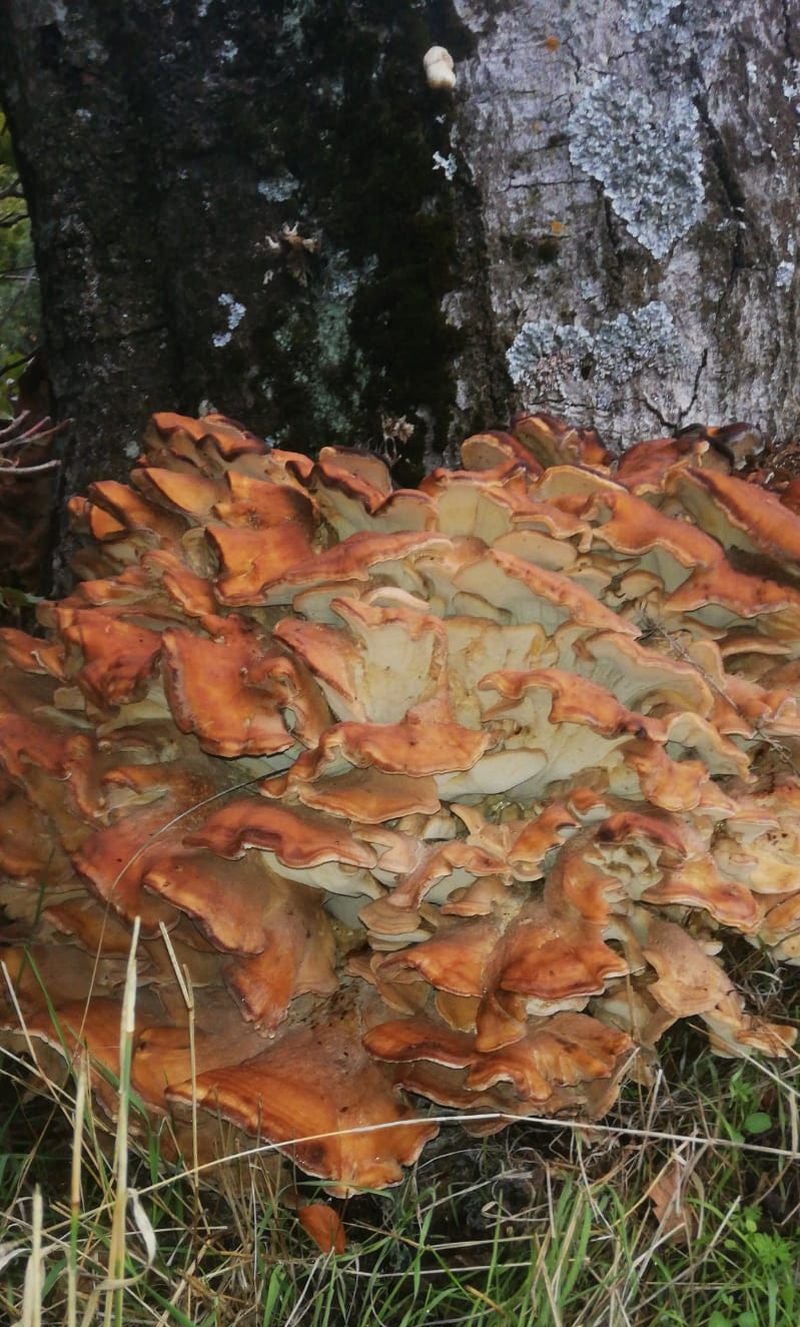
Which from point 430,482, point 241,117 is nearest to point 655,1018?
point 430,482

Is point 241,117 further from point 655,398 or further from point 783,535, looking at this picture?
point 783,535

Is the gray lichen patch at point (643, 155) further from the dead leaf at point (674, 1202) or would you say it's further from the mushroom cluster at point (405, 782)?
the dead leaf at point (674, 1202)

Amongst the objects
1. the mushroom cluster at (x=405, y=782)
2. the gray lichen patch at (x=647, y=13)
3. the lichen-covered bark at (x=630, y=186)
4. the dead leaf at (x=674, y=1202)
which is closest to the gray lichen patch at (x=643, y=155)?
the lichen-covered bark at (x=630, y=186)

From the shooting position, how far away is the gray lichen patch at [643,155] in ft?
11.4

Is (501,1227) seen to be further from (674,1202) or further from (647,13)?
(647,13)

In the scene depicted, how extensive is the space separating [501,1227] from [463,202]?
3.09 metres

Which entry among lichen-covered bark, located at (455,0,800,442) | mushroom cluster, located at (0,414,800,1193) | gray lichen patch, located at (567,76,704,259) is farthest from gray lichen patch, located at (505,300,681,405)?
mushroom cluster, located at (0,414,800,1193)

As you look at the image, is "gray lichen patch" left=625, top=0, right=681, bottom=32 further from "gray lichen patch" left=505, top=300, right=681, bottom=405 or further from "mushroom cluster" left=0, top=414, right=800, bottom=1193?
"mushroom cluster" left=0, top=414, right=800, bottom=1193

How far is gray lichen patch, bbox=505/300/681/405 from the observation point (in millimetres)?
3551

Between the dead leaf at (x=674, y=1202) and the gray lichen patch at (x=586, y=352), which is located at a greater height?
the gray lichen patch at (x=586, y=352)

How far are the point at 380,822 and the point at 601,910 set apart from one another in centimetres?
56

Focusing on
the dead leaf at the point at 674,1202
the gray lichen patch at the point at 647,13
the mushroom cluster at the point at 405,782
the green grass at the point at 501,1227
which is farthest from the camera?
the gray lichen patch at the point at 647,13

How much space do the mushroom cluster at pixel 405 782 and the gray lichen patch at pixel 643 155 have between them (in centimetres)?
98

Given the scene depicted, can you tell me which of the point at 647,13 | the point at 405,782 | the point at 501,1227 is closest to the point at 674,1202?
the point at 501,1227
